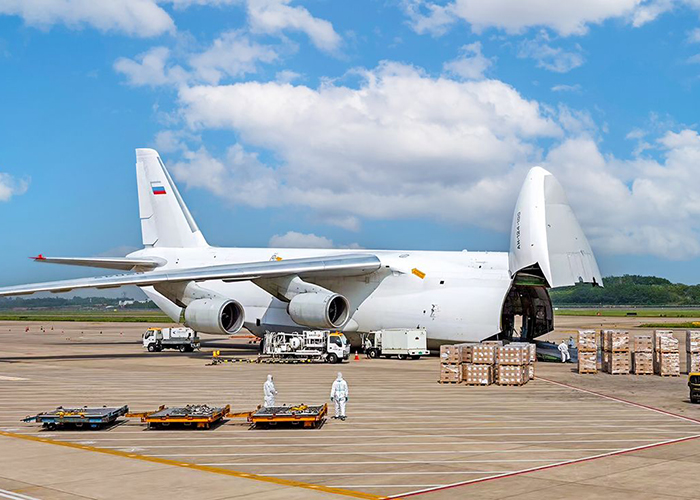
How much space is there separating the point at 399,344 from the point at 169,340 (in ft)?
46.3

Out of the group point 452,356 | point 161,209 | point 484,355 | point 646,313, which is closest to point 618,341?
point 484,355

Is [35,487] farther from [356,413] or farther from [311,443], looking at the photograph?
[356,413]

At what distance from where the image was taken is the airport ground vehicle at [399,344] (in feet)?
125

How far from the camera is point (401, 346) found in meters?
38.5

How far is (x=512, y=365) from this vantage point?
27.5 metres

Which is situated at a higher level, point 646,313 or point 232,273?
point 646,313

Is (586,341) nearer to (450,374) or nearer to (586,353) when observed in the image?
(586,353)

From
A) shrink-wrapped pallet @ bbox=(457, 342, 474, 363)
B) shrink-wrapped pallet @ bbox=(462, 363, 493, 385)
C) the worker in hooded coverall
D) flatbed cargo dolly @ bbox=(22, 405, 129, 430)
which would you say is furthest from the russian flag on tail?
flatbed cargo dolly @ bbox=(22, 405, 129, 430)

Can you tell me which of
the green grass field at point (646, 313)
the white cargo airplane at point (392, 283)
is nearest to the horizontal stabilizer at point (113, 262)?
the white cargo airplane at point (392, 283)

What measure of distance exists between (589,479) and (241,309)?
28.6 metres

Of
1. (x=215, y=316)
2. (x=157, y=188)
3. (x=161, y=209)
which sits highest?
(x=157, y=188)

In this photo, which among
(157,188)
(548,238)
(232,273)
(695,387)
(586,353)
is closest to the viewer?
(695,387)

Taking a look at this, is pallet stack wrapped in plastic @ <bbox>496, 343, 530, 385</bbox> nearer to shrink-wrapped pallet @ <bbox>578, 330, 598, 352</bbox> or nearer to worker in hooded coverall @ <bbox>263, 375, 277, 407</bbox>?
shrink-wrapped pallet @ <bbox>578, 330, 598, 352</bbox>

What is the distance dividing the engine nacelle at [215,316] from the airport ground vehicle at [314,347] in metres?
2.74
